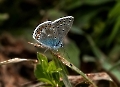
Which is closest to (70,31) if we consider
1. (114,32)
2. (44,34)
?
(114,32)

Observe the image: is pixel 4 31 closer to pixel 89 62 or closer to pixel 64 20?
pixel 89 62

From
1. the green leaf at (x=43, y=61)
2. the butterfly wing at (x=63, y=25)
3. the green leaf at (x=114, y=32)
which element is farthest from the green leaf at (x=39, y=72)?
the green leaf at (x=114, y=32)

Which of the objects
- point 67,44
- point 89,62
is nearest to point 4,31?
point 67,44

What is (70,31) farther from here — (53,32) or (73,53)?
(53,32)

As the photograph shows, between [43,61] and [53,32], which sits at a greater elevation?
[53,32]

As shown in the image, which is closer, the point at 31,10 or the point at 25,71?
the point at 25,71

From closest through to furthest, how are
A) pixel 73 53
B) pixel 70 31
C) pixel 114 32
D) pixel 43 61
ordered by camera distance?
pixel 43 61
pixel 114 32
pixel 73 53
pixel 70 31
